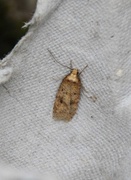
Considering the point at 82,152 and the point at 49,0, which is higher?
the point at 49,0

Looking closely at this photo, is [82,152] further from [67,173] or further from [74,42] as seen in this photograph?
[74,42]

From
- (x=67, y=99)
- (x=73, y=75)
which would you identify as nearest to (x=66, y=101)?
(x=67, y=99)

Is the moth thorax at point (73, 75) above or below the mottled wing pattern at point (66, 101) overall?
above

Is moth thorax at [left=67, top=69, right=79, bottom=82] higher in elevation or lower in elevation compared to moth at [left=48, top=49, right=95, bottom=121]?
higher

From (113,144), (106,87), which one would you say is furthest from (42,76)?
(113,144)

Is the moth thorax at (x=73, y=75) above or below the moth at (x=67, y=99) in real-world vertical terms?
above
